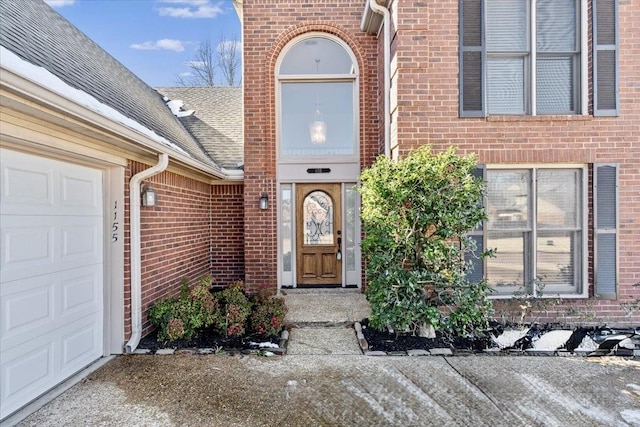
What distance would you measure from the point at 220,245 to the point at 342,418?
196 inches

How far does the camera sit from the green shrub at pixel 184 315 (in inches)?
177

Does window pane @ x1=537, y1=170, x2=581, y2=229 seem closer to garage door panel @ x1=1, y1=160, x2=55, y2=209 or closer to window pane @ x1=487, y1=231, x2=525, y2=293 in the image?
window pane @ x1=487, y1=231, x2=525, y2=293

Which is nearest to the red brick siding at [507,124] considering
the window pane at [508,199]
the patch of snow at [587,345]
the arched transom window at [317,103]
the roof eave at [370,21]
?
the window pane at [508,199]

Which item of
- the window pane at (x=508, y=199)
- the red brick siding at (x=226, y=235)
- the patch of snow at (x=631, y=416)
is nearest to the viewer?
the patch of snow at (x=631, y=416)

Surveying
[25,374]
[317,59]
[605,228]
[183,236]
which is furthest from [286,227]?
[605,228]

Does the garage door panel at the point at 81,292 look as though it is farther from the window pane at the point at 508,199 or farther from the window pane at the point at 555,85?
the window pane at the point at 555,85

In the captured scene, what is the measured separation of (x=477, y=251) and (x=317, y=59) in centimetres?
458

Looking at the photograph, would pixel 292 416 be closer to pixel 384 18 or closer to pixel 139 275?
pixel 139 275

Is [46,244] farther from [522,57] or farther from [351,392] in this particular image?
[522,57]

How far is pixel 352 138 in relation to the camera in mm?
7133

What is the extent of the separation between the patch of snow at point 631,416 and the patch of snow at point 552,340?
130 cm

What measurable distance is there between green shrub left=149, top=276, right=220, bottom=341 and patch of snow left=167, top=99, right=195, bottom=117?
4956 millimetres

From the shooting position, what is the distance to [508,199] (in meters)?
5.09

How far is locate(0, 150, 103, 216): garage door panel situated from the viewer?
3.04 m
